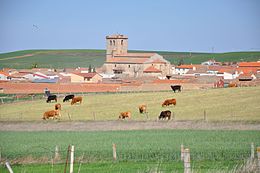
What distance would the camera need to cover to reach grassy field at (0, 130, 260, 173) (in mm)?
18938

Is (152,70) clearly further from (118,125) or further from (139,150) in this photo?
(139,150)

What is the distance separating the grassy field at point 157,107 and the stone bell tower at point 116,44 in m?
85.4

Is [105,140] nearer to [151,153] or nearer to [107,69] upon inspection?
[151,153]

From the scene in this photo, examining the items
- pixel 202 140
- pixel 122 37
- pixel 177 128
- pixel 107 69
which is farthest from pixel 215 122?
pixel 122 37

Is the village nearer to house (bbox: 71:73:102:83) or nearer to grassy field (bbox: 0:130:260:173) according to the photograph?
house (bbox: 71:73:102:83)

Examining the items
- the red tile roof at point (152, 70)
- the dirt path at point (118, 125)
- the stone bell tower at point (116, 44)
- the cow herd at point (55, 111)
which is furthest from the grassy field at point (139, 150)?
the stone bell tower at point (116, 44)

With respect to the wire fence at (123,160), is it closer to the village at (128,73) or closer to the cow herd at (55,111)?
the cow herd at (55,111)

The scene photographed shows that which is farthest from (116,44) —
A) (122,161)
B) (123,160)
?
(122,161)

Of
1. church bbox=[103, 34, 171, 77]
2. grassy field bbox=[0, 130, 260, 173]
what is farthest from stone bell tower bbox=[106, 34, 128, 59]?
grassy field bbox=[0, 130, 260, 173]

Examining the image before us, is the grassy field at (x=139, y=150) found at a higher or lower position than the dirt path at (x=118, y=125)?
higher

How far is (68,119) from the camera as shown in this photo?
1689 inches

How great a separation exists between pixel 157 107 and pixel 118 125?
11041 millimetres

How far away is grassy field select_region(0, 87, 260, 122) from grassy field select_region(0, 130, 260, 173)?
1101 cm

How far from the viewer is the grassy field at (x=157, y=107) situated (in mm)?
42531
